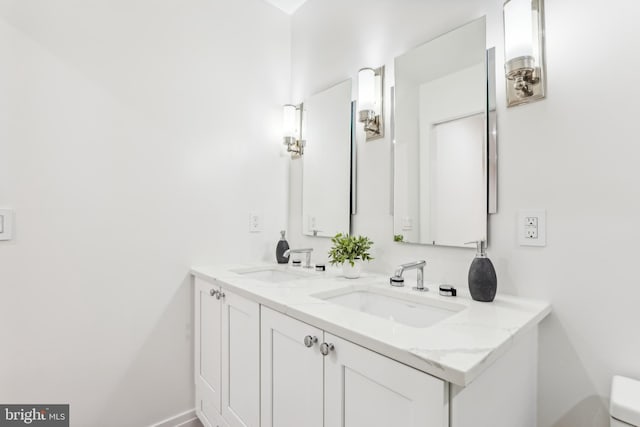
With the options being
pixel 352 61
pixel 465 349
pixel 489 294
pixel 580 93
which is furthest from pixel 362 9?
pixel 465 349

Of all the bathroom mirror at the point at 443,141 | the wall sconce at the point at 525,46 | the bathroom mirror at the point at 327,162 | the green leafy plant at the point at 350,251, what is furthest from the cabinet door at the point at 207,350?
the wall sconce at the point at 525,46

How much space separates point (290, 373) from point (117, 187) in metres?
1.21

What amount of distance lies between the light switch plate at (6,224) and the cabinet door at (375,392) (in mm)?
1357

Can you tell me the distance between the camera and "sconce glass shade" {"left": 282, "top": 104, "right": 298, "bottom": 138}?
2.09 m

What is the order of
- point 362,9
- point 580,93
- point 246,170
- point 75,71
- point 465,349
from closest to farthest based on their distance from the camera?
1. point 465,349
2. point 580,93
3. point 75,71
4. point 362,9
5. point 246,170

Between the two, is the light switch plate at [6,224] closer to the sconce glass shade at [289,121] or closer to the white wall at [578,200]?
the sconce glass shade at [289,121]

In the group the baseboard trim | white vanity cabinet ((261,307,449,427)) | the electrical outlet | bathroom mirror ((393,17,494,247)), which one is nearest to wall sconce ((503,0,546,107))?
bathroom mirror ((393,17,494,247))

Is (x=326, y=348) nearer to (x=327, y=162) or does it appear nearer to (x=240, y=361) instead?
(x=240, y=361)

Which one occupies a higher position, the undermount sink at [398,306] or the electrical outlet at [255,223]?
the electrical outlet at [255,223]

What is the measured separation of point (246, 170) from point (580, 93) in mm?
1639

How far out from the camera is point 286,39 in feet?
7.29

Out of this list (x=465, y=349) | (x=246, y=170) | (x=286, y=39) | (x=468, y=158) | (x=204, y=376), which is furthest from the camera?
(x=286, y=39)

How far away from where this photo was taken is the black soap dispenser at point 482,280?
1.04 meters

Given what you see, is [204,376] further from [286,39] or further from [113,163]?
[286,39]
